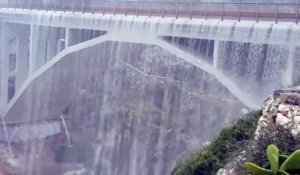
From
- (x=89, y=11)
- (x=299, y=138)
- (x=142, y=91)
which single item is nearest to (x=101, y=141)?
(x=142, y=91)

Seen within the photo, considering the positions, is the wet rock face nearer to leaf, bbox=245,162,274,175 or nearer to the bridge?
leaf, bbox=245,162,274,175

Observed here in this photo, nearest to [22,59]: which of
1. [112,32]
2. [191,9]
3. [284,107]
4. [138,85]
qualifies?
[112,32]

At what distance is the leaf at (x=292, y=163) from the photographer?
15.7ft

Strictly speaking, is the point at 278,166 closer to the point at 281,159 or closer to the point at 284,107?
the point at 281,159

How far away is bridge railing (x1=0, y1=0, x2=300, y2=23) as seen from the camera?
45.1 feet

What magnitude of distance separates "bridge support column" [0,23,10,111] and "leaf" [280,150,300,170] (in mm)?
23120

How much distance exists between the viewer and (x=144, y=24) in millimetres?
17797

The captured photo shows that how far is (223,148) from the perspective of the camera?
744 centimetres

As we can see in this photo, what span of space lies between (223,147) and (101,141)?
14195mm

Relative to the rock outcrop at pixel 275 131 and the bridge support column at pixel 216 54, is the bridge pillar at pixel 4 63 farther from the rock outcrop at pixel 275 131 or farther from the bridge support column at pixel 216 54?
the rock outcrop at pixel 275 131

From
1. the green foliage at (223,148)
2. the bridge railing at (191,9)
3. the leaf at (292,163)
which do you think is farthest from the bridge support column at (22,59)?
the leaf at (292,163)

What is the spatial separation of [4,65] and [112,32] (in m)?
10.0

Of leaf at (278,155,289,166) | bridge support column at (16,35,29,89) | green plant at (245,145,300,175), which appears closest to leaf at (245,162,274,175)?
green plant at (245,145,300,175)

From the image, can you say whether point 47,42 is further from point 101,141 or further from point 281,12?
point 281,12
